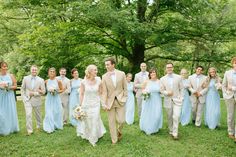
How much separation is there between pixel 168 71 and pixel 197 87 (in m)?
1.99

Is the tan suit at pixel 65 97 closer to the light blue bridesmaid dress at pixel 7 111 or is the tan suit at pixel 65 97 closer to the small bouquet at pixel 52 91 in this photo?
the small bouquet at pixel 52 91

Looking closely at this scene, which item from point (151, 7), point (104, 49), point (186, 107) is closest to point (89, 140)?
point (186, 107)

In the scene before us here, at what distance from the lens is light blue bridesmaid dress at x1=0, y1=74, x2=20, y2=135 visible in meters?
9.84

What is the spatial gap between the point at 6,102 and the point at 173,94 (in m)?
4.83

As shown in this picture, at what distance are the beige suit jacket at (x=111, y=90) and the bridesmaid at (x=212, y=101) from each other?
3450mm

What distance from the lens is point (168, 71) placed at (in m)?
9.57

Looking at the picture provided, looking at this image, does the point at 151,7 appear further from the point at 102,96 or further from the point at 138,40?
the point at 102,96

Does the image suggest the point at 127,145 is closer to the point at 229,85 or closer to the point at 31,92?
the point at 229,85

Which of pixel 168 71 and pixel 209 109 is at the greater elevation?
pixel 168 71

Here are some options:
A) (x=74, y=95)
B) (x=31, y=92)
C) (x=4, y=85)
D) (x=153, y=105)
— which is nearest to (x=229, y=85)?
(x=153, y=105)

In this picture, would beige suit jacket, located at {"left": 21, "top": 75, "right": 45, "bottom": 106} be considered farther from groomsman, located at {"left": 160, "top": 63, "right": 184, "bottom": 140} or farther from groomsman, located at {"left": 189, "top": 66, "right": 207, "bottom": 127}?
groomsman, located at {"left": 189, "top": 66, "right": 207, "bottom": 127}

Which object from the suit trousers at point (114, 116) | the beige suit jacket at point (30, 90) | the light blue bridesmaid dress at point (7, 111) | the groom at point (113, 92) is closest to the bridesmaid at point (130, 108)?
the suit trousers at point (114, 116)

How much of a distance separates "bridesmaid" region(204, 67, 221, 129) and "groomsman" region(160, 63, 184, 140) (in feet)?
5.78

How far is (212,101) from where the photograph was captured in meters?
10.9
